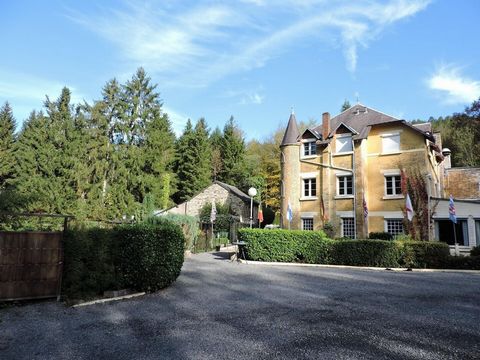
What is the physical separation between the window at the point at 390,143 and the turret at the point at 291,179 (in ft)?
20.1

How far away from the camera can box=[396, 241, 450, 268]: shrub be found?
1476 cm

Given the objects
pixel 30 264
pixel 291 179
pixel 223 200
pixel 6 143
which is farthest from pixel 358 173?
pixel 6 143

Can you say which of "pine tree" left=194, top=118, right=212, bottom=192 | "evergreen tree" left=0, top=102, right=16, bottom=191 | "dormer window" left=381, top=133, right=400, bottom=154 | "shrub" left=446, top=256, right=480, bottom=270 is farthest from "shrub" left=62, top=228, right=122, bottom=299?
"pine tree" left=194, top=118, right=212, bottom=192

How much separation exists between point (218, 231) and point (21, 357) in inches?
1039

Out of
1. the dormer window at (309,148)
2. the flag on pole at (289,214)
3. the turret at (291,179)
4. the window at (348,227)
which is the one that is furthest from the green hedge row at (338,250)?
the dormer window at (309,148)

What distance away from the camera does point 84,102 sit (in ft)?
113

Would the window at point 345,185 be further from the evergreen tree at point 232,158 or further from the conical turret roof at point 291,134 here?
the evergreen tree at point 232,158

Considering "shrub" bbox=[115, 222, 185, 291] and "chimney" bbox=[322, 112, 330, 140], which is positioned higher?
"chimney" bbox=[322, 112, 330, 140]

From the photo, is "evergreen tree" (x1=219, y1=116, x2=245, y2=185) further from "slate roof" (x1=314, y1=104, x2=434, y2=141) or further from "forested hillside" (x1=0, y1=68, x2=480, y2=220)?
"slate roof" (x1=314, y1=104, x2=434, y2=141)

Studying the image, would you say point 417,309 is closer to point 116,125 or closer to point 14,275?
point 14,275

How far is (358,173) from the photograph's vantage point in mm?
23828

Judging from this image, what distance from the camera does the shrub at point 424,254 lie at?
14.8m

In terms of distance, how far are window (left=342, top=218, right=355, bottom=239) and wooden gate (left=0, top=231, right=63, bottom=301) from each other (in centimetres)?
1972

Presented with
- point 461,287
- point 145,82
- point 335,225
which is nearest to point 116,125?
point 145,82
